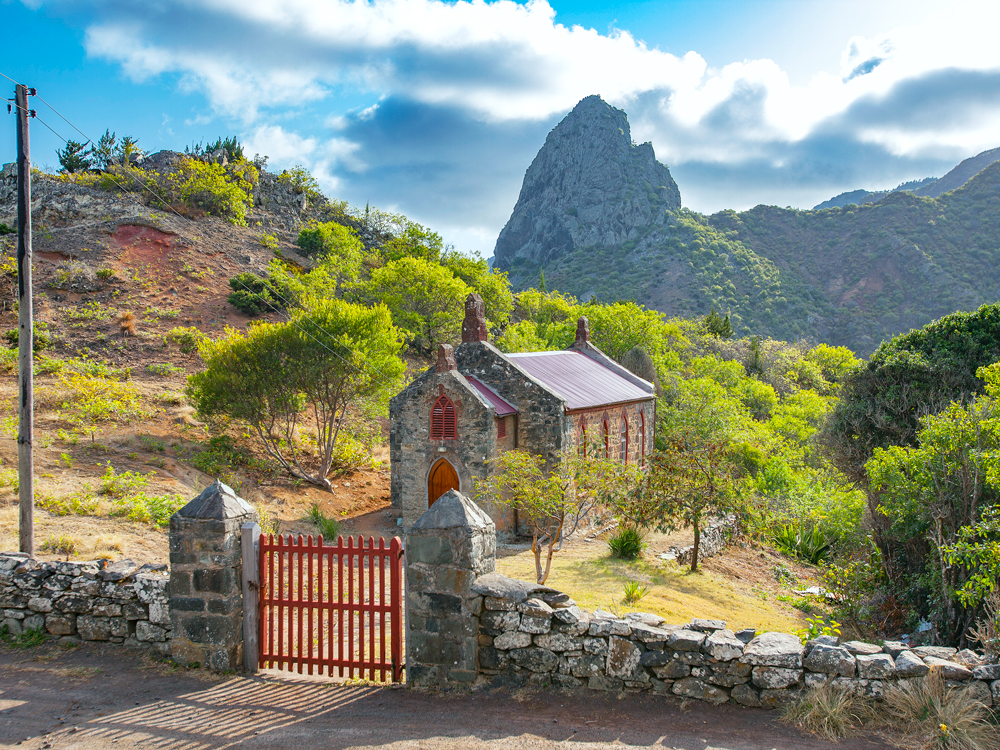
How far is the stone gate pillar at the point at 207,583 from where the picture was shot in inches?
309

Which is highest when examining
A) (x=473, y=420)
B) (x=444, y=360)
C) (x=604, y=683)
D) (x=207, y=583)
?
(x=444, y=360)

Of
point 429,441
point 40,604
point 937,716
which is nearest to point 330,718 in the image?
point 40,604

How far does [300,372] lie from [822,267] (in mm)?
93631

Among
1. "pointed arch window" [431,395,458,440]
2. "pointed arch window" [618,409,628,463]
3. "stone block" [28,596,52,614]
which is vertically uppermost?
"pointed arch window" [431,395,458,440]

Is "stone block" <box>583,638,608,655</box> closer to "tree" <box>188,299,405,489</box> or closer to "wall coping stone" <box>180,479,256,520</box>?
"wall coping stone" <box>180,479,256,520</box>

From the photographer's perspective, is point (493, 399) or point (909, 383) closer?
point (909, 383)

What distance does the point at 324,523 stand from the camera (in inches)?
734

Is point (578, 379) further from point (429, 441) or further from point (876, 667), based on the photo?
point (876, 667)

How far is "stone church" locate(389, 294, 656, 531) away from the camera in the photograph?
1922 centimetres

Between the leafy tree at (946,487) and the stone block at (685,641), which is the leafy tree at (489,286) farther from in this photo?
the stone block at (685,641)

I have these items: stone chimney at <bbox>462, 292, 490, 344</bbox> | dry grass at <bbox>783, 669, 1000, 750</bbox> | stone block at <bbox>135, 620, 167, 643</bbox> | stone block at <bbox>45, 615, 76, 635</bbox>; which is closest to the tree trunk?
stone chimney at <bbox>462, 292, 490, 344</bbox>

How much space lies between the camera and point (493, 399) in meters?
20.4

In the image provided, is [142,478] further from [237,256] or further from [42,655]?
[237,256]

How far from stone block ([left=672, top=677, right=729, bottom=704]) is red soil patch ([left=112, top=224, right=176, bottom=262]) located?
4826 centimetres
